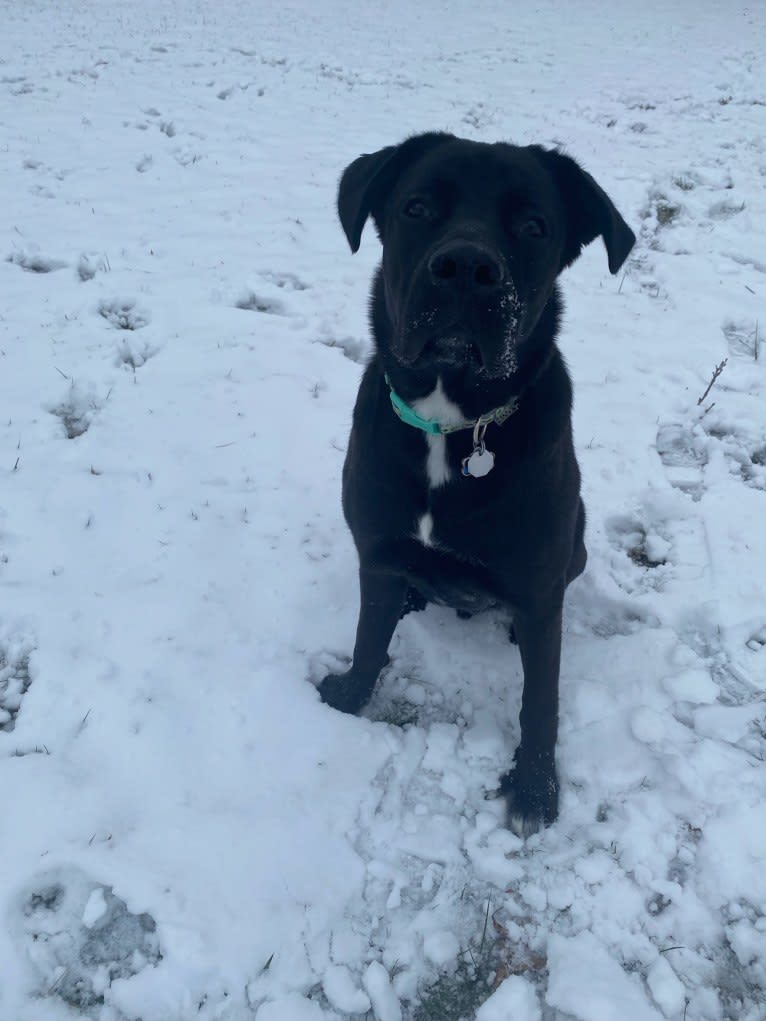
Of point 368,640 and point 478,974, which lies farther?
point 368,640

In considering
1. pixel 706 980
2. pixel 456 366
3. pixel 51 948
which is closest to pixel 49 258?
pixel 456 366

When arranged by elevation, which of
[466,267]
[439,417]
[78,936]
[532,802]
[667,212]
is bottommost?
[78,936]

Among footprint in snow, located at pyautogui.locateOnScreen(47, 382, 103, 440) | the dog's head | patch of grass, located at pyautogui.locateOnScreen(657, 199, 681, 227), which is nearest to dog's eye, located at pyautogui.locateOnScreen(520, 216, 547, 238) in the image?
the dog's head

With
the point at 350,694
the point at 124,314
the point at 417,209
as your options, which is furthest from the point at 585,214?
the point at 124,314

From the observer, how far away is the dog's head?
177cm

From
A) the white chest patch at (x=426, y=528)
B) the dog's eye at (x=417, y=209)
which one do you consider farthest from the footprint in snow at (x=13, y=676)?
the dog's eye at (x=417, y=209)

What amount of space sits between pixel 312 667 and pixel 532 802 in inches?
37.2

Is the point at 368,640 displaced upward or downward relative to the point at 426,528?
downward

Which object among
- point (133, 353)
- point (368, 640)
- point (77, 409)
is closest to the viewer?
point (368, 640)

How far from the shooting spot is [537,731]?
7.29ft

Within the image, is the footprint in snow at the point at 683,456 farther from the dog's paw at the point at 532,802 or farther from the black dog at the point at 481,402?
the dog's paw at the point at 532,802

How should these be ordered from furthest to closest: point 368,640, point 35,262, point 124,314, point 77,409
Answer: point 35,262 → point 124,314 → point 77,409 → point 368,640

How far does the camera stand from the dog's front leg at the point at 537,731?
2.15 m

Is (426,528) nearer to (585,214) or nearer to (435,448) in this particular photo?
(435,448)
